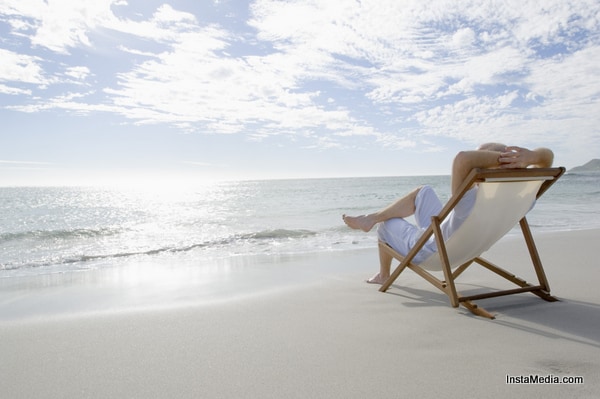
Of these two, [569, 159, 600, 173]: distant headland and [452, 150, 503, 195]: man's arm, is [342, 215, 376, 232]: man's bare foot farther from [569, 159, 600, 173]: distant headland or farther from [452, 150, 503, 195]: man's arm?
[569, 159, 600, 173]: distant headland

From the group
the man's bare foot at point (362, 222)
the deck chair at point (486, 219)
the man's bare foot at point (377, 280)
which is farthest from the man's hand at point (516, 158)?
the man's bare foot at point (377, 280)


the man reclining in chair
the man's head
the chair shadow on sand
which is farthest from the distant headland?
the man's head

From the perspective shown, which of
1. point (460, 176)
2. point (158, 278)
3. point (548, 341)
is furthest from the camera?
point (158, 278)

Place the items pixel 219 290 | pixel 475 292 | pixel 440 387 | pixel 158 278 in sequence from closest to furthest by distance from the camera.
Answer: pixel 440 387
pixel 475 292
pixel 219 290
pixel 158 278

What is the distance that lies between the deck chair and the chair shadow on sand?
0.32ft

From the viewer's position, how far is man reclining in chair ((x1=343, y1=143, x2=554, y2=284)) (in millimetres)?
3121

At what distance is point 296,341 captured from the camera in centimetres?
280

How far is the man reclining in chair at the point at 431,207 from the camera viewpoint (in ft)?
10.2

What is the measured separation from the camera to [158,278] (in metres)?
5.43

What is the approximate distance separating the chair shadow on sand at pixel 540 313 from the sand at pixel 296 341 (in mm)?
11

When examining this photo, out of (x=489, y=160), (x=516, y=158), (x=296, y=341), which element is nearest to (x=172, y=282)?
(x=296, y=341)

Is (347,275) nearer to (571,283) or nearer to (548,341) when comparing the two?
(571,283)

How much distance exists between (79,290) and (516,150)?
4335 mm

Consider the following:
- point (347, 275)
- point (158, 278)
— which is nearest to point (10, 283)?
point (158, 278)
